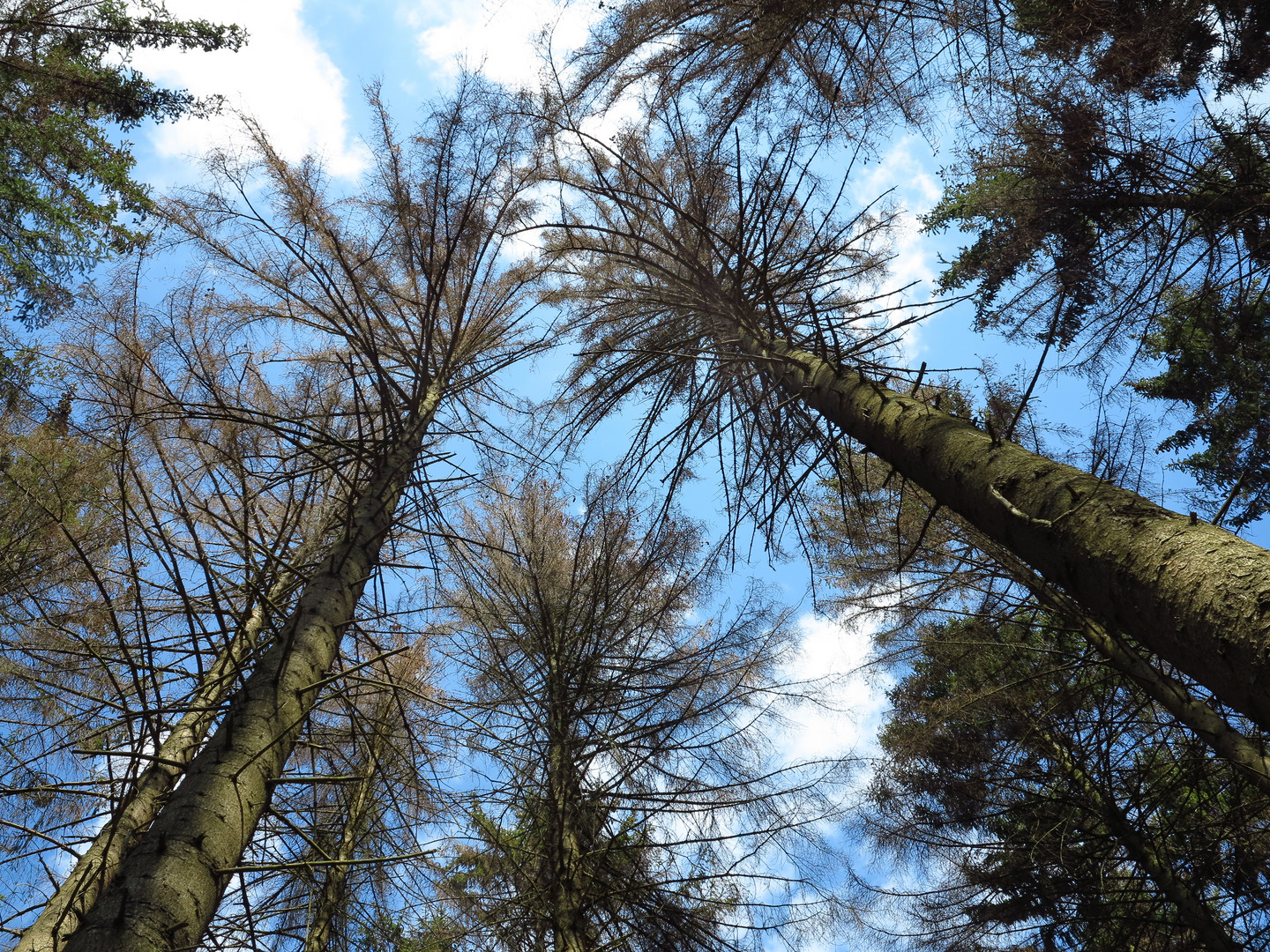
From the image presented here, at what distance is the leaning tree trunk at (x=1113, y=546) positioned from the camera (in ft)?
5.77

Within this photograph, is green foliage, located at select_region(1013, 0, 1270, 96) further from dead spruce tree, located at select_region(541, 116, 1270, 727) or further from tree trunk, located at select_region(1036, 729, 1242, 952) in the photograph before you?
tree trunk, located at select_region(1036, 729, 1242, 952)

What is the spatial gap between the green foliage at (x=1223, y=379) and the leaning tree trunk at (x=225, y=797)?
225 inches

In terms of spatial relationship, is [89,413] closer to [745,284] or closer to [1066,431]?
[745,284]

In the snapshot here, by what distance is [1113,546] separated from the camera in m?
2.14

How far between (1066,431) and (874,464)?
5.17 feet

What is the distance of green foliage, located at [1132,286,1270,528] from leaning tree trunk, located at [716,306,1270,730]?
10.9ft

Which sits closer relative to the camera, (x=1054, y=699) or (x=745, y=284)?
(x=745, y=284)

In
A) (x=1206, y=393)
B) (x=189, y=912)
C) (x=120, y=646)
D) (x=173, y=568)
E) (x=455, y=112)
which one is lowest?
(x=189, y=912)

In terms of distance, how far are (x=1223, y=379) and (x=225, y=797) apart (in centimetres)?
778

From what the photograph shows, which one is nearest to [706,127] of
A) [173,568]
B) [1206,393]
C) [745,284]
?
[745,284]

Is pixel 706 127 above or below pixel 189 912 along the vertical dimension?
above

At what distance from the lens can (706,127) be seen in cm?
507

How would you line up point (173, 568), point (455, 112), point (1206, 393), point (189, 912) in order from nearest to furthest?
point (189, 912)
point (173, 568)
point (455, 112)
point (1206, 393)

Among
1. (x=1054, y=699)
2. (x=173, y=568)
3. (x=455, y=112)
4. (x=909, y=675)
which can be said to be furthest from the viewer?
(x=909, y=675)
